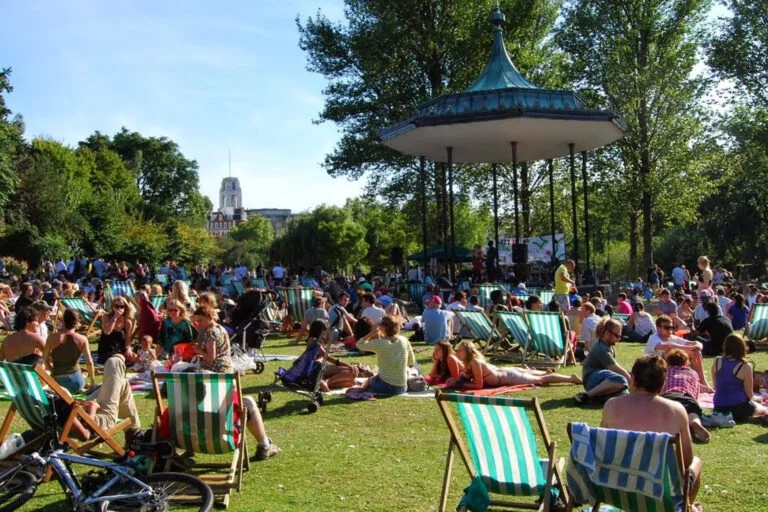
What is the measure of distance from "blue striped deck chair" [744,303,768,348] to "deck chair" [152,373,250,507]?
33.7ft

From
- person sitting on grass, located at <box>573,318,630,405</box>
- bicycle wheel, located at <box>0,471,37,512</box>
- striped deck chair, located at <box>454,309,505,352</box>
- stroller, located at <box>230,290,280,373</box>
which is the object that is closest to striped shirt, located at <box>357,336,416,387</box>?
person sitting on grass, located at <box>573,318,630,405</box>

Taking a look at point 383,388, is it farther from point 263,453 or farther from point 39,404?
point 39,404

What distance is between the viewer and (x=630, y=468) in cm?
385

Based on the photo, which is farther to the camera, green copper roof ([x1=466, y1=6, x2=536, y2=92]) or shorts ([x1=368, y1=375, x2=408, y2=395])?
green copper roof ([x1=466, y1=6, x2=536, y2=92])

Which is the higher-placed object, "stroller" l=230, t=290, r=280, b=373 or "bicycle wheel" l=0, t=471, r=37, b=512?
"stroller" l=230, t=290, r=280, b=373

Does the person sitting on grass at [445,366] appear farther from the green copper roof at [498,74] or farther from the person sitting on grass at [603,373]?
the green copper roof at [498,74]

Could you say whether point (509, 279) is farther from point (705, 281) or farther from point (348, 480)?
point (348, 480)

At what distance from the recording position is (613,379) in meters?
8.15

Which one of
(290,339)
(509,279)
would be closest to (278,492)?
(290,339)

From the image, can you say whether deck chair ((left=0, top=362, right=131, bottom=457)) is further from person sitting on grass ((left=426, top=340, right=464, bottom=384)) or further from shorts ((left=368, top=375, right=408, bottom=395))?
person sitting on grass ((left=426, top=340, right=464, bottom=384))

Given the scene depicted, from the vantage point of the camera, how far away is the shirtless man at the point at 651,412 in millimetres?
4379


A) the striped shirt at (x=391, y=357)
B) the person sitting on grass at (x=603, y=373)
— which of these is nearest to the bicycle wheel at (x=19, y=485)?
the striped shirt at (x=391, y=357)

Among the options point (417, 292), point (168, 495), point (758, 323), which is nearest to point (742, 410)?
point (168, 495)

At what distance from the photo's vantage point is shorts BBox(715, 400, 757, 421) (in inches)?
287
